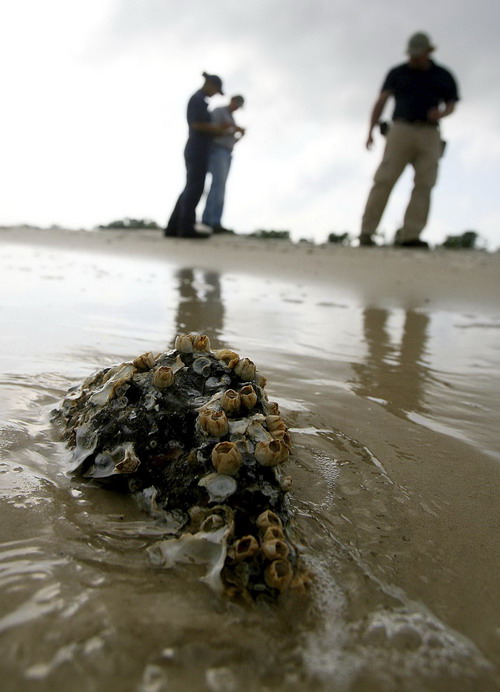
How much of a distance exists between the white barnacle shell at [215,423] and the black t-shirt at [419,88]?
7.00 metres

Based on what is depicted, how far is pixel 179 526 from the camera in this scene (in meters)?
1.13

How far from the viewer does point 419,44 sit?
22.2 ft

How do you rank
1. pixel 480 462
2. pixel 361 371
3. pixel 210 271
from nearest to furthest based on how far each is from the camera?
pixel 480 462, pixel 361 371, pixel 210 271

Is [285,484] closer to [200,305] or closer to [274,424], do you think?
[274,424]

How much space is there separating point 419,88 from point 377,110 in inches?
22.8

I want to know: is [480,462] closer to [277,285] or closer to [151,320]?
[151,320]

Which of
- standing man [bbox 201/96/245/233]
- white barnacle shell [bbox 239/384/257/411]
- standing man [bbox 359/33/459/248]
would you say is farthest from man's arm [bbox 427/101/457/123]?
white barnacle shell [bbox 239/384/257/411]

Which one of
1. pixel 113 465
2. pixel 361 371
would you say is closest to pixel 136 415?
pixel 113 465

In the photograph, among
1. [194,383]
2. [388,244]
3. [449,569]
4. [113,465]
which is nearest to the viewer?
[449,569]

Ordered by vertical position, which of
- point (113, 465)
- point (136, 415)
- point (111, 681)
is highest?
point (136, 415)

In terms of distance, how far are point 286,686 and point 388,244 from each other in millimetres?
8785

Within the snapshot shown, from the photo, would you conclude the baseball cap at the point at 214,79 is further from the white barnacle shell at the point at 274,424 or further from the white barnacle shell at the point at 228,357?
the white barnacle shell at the point at 274,424

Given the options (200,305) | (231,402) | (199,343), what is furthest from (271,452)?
(200,305)

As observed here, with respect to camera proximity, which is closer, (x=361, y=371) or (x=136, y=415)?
(x=136, y=415)
